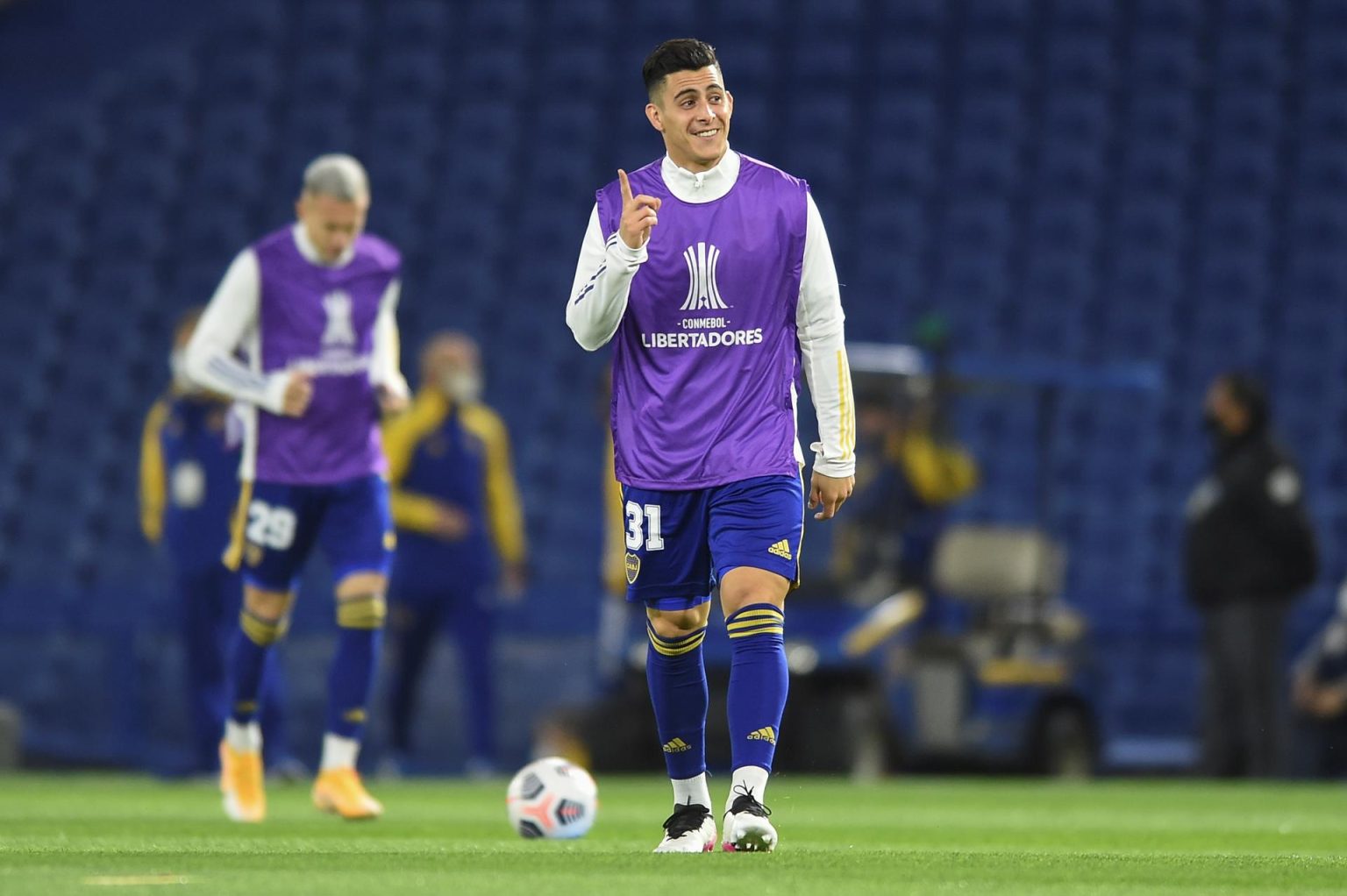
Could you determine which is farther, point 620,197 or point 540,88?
point 540,88

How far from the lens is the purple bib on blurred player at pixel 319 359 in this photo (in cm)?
842

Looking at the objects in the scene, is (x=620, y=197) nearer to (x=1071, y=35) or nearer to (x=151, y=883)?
(x=151, y=883)

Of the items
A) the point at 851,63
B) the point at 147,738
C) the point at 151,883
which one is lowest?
the point at 147,738

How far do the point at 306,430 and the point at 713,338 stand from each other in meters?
2.73

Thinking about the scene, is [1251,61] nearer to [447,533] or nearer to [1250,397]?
[1250,397]

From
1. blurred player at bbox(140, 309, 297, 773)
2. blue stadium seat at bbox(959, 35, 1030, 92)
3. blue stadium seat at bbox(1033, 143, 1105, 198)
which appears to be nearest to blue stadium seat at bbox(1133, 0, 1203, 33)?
blue stadium seat at bbox(959, 35, 1030, 92)

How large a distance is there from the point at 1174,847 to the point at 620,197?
272 centimetres

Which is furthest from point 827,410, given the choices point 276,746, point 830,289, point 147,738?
point 147,738

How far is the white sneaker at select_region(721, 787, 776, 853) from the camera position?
577 centimetres

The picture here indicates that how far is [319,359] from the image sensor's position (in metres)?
8.54

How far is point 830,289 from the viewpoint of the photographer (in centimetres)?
620

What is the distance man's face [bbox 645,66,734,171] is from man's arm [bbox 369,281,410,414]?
2532 mm

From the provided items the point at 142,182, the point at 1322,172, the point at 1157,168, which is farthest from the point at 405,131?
the point at 1322,172

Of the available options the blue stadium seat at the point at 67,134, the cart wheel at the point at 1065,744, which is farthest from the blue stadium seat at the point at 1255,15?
the blue stadium seat at the point at 67,134
